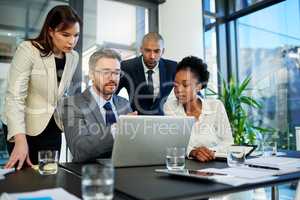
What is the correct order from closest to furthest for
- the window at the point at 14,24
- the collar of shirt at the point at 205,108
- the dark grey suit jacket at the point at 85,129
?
the dark grey suit jacket at the point at 85,129
the collar of shirt at the point at 205,108
the window at the point at 14,24

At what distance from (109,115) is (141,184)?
824 millimetres

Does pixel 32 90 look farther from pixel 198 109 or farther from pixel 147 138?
pixel 198 109

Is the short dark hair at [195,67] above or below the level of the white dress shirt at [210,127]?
above

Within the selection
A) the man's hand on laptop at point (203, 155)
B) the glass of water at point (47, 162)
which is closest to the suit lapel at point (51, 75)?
the glass of water at point (47, 162)

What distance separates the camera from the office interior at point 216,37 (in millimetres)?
3291

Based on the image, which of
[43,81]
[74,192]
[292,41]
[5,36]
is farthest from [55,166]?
[292,41]

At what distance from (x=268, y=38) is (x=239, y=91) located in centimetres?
81

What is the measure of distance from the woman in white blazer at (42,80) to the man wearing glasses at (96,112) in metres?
0.15

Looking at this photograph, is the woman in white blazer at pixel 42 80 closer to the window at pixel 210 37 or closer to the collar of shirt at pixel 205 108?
the collar of shirt at pixel 205 108

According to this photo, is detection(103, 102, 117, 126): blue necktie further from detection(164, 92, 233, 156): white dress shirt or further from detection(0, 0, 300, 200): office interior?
detection(0, 0, 300, 200): office interior

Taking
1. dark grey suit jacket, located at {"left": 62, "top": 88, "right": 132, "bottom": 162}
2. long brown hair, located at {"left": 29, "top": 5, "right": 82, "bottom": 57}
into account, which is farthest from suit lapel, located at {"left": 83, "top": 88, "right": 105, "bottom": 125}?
long brown hair, located at {"left": 29, "top": 5, "right": 82, "bottom": 57}

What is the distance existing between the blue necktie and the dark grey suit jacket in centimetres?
8

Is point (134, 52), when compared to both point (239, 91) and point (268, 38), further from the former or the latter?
point (268, 38)

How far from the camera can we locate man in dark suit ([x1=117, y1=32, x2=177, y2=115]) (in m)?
2.52
